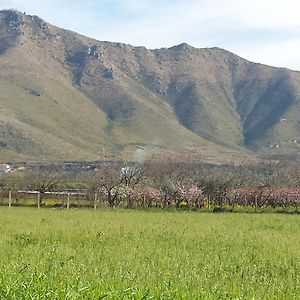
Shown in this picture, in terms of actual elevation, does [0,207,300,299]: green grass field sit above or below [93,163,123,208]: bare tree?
above

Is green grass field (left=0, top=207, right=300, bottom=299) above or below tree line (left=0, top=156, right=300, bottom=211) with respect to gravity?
above

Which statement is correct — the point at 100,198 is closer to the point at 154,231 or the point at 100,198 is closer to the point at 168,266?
the point at 154,231

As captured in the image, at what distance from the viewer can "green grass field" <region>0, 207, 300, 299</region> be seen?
7598mm

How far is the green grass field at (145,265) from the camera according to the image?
24.9 ft

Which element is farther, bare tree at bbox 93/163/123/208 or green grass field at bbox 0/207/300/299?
bare tree at bbox 93/163/123/208

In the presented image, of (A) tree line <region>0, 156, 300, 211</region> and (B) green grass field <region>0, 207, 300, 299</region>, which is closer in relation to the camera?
(B) green grass field <region>0, 207, 300, 299</region>

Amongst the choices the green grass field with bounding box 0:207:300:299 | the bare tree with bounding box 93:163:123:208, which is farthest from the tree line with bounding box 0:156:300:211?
the green grass field with bounding box 0:207:300:299

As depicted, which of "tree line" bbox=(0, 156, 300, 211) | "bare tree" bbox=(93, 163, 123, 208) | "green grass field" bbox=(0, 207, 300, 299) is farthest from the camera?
"tree line" bbox=(0, 156, 300, 211)

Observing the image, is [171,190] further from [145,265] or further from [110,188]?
[145,265]

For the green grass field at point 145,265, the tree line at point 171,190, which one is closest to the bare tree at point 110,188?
the tree line at point 171,190

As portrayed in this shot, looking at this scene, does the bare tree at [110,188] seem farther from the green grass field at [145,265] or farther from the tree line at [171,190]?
the green grass field at [145,265]

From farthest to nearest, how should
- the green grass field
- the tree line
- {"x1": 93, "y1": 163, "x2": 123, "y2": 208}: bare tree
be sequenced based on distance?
the tree line < {"x1": 93, "y1": 163, "x2": 123, "y2": 208}: bare tree < the green grass field

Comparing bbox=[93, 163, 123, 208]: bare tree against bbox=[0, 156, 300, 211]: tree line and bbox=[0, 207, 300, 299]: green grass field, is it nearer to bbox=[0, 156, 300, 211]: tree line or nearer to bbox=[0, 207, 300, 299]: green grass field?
bbox=[0, 156, 300, 211]: tree line

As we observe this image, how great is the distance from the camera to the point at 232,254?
51.2ft
